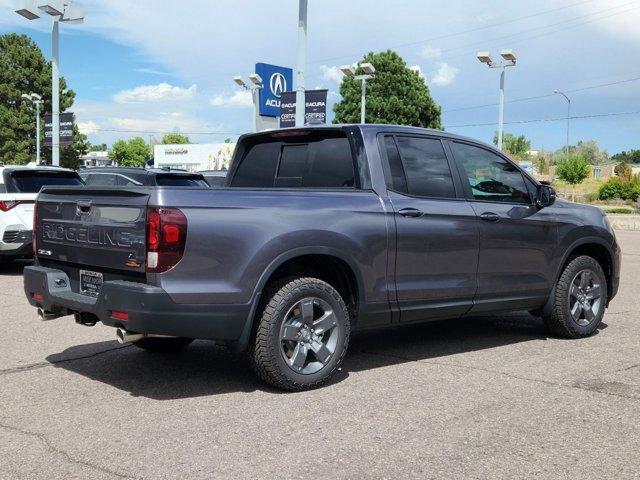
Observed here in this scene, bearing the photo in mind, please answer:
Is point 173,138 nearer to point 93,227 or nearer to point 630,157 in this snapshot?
point 630,157

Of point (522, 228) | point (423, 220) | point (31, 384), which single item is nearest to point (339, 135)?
point (423, 220)

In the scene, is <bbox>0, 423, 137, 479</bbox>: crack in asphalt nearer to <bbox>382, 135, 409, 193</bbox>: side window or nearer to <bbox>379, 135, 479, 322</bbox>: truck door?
<bbox>379, 135, 479, 322</bbox>: truck door

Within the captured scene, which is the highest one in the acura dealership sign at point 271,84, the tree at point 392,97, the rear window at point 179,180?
the tree at point 392,97

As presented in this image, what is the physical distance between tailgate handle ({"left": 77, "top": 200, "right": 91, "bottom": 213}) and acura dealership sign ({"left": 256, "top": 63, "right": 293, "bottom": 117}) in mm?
23849

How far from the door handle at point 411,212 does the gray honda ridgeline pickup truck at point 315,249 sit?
1 centimetres

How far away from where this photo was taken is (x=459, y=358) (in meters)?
6.19

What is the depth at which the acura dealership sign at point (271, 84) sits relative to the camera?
93.6 feet

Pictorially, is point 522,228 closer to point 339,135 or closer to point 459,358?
point 459,358

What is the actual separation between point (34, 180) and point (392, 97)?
4789cm

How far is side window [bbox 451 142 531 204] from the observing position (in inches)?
247

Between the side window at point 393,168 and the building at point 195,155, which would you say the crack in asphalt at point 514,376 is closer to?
the side window at point 393,168

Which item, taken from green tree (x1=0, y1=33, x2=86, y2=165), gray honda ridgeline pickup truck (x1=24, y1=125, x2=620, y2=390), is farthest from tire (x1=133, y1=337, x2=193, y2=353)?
green tree (x1=0, y1=33, x2=86, y2=165)

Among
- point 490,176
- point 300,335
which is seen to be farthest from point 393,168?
point 300,335

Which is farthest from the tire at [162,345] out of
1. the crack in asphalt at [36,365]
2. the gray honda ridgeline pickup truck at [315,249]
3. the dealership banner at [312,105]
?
the dealership banner at [312,105]
